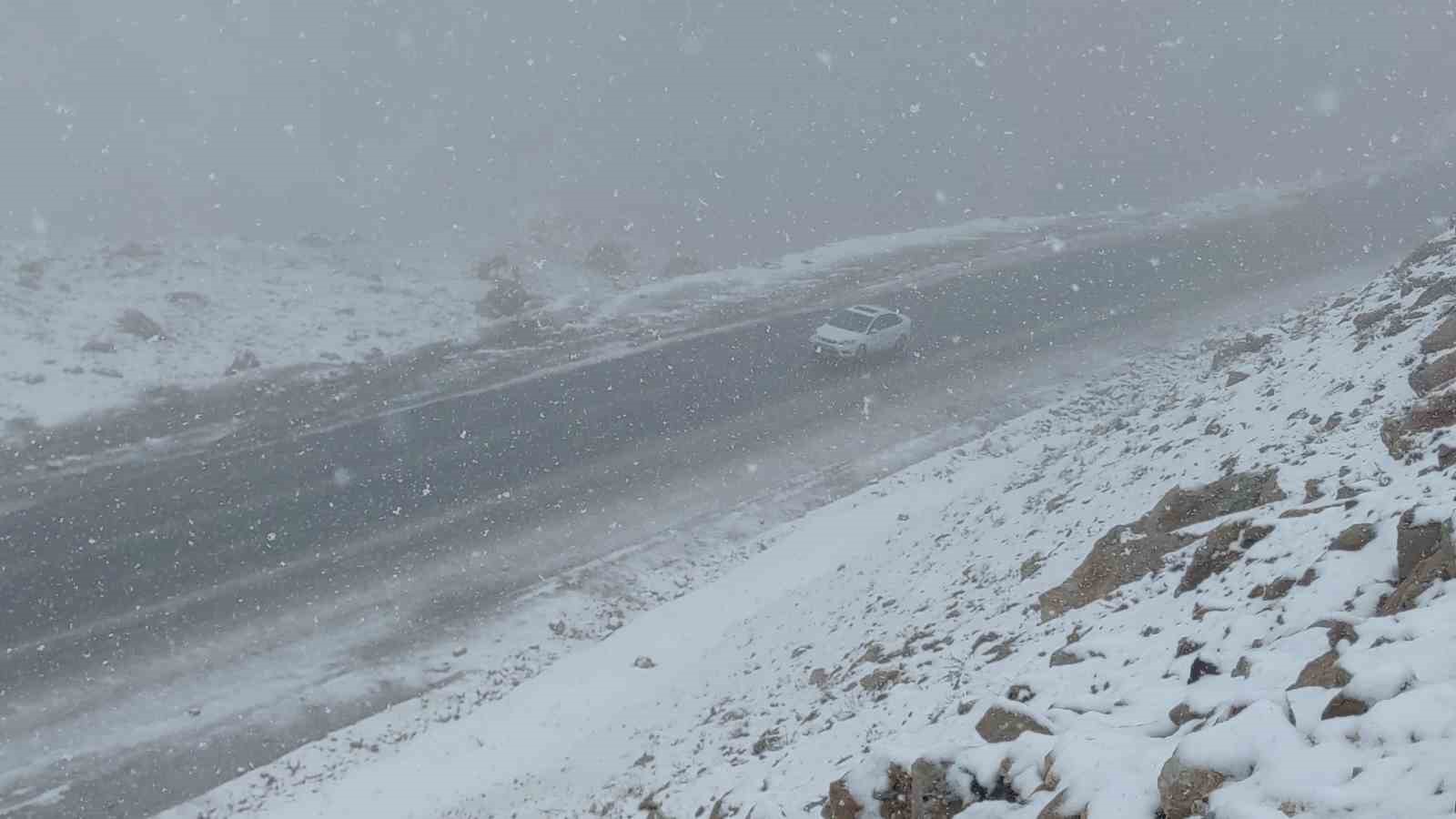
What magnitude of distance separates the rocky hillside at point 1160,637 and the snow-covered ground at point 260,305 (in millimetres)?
14756

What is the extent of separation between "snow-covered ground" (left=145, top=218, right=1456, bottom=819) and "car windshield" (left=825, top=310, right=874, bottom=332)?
25.0 ft

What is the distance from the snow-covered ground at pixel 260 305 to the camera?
71.3 ft

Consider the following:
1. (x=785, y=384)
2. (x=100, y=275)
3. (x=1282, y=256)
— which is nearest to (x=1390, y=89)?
(x=1282, y=256)

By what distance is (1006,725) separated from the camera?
19.1 feet

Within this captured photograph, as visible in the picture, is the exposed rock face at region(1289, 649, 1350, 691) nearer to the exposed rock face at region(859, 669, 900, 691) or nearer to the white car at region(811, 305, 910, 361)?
the exposed rock face at region(859, 669, 900, 691)

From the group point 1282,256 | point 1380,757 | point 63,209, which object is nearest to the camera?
point 1380,757

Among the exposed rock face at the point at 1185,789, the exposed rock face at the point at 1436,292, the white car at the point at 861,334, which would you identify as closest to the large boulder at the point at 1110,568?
the exposed rock face at the point at 1185,789

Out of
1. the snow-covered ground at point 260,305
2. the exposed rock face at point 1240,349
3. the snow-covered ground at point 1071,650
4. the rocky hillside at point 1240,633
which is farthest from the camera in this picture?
the snow-covered ground at point 260,305

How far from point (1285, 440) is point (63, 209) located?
6534cm

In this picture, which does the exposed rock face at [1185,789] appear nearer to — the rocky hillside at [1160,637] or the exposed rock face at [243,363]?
the rocky hillside at [1160,637]

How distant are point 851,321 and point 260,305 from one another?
1568cm

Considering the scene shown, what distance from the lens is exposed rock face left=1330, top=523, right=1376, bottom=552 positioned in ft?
20.8

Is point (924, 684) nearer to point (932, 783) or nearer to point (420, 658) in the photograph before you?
point (932, 783)

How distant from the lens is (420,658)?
13430 mm
